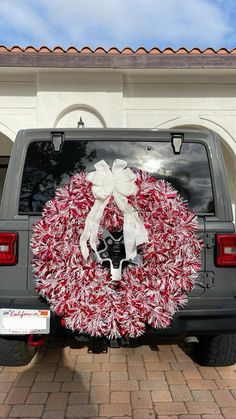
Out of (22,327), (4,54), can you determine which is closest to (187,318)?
(22,327)

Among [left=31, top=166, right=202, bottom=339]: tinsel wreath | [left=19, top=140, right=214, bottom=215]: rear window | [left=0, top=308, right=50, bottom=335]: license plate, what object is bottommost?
[left=0, top=308, right=50, bottom=335]: license plate

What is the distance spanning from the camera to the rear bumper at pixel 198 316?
9.35 feet

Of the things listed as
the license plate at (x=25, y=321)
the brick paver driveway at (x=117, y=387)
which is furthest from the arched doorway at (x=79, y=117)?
the license plate at (x=25, y=321)

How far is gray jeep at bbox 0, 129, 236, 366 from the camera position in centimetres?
287

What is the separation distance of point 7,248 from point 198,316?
137 centimetres

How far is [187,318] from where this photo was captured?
288cm

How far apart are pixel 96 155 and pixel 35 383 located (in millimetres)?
1793

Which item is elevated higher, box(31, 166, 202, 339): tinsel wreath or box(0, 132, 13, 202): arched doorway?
box(0, 132, 13, 202): arched doorway

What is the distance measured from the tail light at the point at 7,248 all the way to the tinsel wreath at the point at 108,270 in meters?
0.15

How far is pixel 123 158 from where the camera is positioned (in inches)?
122

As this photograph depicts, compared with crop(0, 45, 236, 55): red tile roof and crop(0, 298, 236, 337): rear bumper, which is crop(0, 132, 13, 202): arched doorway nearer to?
crop(0, 45, 236, 55): red tile roof

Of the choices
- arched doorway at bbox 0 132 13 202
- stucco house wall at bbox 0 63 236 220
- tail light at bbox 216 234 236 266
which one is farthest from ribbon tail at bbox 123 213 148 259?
arched doorway at bbox 0 132 13 202

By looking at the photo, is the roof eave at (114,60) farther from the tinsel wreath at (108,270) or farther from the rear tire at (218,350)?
the rear tire at (218,350)

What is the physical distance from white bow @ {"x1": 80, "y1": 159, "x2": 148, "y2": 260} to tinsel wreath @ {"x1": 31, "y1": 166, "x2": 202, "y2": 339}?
4 centimetres
